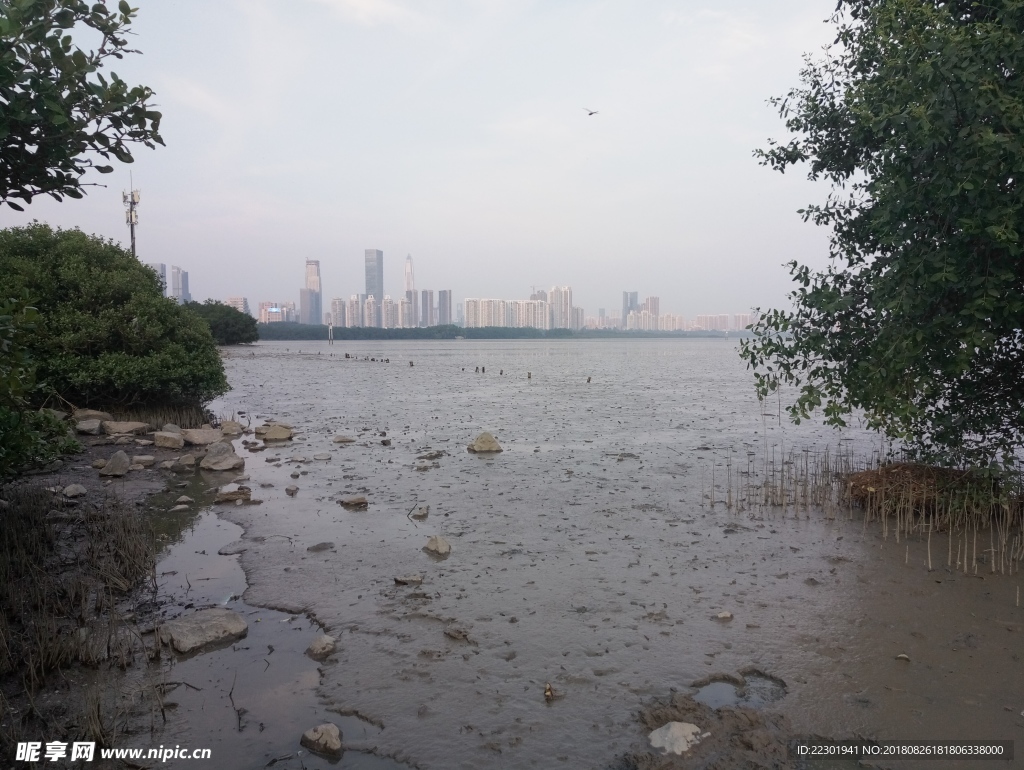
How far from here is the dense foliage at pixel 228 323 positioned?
9988cm

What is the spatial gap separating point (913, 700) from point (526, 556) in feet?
18.2

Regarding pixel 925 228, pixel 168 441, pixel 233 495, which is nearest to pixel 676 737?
pixel 925 228

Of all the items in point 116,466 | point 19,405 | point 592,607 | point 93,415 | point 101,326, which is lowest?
point 592,607

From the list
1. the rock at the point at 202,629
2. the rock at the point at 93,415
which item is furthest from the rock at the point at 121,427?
the rock at the point at 202,629

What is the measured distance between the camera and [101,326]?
1920 centimetres

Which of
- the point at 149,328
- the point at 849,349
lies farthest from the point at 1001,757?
the point at 149,328

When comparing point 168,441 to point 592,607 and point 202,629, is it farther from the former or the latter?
point 592,607

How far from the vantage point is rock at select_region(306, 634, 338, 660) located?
23.0 ft

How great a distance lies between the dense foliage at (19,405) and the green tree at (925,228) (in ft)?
33.2

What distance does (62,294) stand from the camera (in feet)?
64.8

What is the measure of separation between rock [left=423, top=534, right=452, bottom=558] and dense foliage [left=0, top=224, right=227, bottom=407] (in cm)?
1391

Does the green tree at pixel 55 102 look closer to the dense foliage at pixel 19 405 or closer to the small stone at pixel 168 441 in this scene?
the dense foliage at pixel 19 405

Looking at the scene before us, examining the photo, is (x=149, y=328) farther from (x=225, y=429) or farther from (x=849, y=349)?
(x=849, y=349)

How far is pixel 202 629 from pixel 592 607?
4677mm
